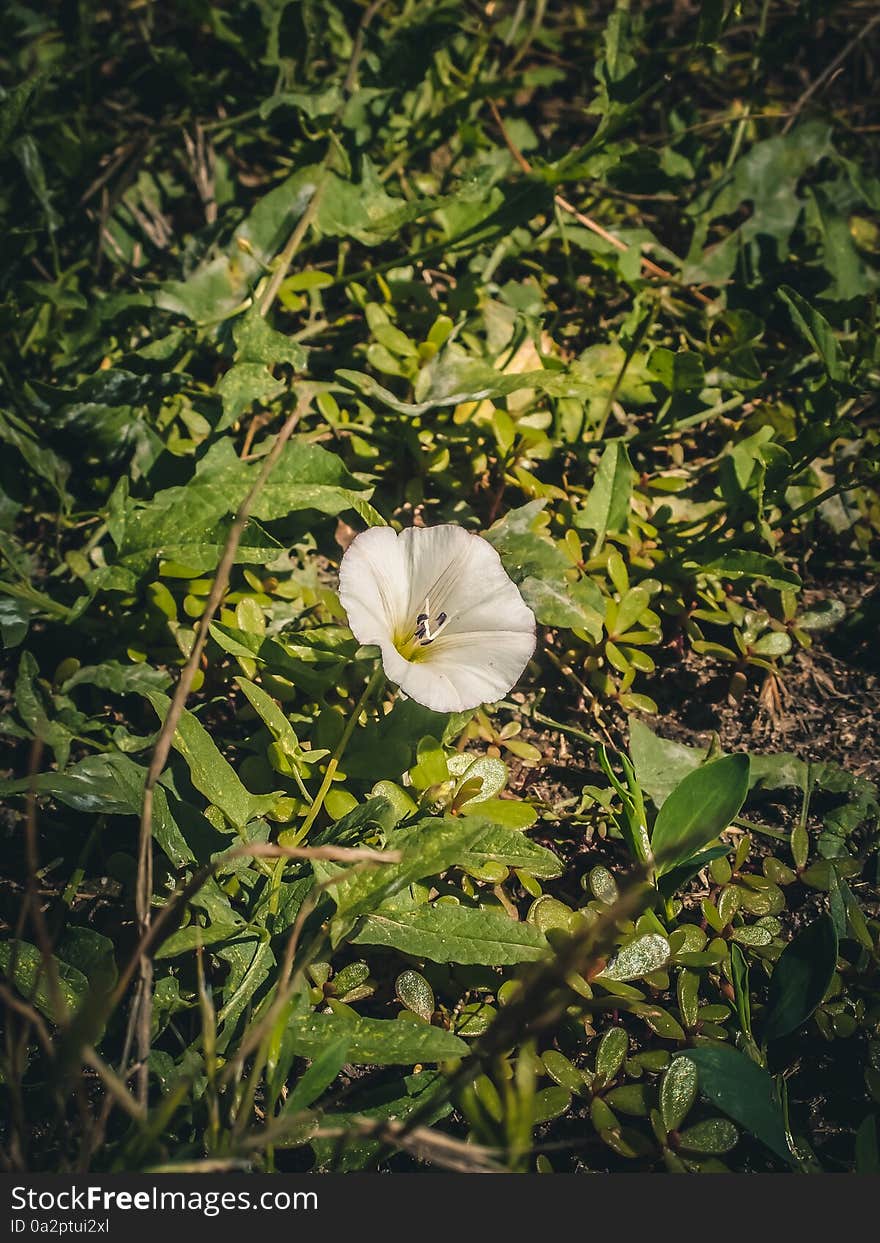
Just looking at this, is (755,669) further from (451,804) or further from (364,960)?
(364,960)

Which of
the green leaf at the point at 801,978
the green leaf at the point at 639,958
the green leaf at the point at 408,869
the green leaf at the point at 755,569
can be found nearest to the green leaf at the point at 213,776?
the green leaf at the point at 408,869

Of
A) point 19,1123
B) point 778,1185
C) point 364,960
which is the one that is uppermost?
point 19,1123

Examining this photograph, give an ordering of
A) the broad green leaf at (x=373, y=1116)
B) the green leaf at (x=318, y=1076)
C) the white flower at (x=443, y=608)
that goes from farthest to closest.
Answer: the white flower at (x=443, y=608)
the broad green leaf at (x=373, y=1116)
the green leaf at (x=318, y=1076)

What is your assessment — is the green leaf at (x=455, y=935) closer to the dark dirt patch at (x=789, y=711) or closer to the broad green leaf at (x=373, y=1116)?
the broad green leaf at (x=373, y=1116)

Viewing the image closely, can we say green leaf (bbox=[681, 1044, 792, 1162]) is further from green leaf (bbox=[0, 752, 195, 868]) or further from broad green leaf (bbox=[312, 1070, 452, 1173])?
green leaf (bbox=[0, 752, 195, 868])

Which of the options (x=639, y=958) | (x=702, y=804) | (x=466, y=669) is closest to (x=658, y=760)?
(x=702, y=804)

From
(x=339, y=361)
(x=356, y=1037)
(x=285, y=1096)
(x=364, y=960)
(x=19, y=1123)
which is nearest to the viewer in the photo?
(x=19, y=1123)

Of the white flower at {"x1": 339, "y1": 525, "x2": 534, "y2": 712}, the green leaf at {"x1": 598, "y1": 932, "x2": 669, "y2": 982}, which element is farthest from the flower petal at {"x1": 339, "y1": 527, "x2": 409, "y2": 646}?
the green leaf at {"x1": 598, "y1": 932, "x2": 669, "y2": 982}

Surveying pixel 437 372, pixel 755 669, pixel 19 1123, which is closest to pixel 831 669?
pixel 755 669
